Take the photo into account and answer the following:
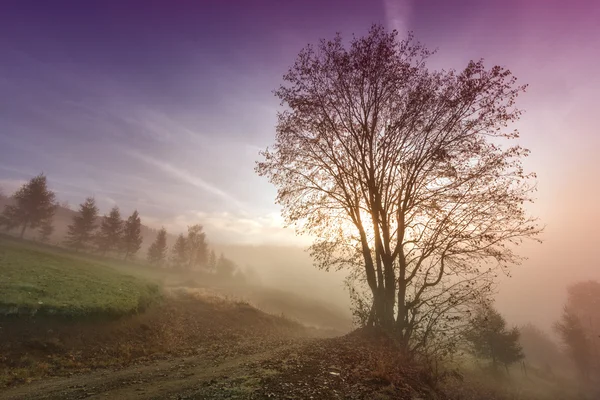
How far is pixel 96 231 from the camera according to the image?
228 feet

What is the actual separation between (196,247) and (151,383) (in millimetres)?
88681

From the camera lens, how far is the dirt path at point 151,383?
25.4ft

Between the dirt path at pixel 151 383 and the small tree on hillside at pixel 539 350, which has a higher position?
the dirt path at pixel 151 383

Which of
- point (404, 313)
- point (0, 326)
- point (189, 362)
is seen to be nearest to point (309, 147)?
point (404, 313)

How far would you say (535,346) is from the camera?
73.8 metres

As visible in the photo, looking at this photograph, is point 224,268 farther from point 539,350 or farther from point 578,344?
point 539,350

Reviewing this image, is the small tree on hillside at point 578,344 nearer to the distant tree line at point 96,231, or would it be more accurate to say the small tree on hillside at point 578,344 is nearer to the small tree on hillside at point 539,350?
the small tree on hillside at point 539,350

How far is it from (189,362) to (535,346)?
9419 centimetres

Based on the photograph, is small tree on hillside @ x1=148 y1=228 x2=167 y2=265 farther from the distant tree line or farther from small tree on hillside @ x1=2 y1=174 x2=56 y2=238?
small tree on hillside @ x1=2 y1=174 x2=56 y2=238

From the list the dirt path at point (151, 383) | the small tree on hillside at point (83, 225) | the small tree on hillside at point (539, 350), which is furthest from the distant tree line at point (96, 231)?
the small tree on hillside at point (539, 350)

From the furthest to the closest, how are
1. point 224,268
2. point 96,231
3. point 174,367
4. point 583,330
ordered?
point 224,268, point 96,231, point 583,330, point 174,367

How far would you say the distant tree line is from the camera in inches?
2125

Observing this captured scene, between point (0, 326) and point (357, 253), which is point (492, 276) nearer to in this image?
point (357, 253)

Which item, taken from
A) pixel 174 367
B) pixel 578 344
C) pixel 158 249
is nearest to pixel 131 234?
pixel 158 249
